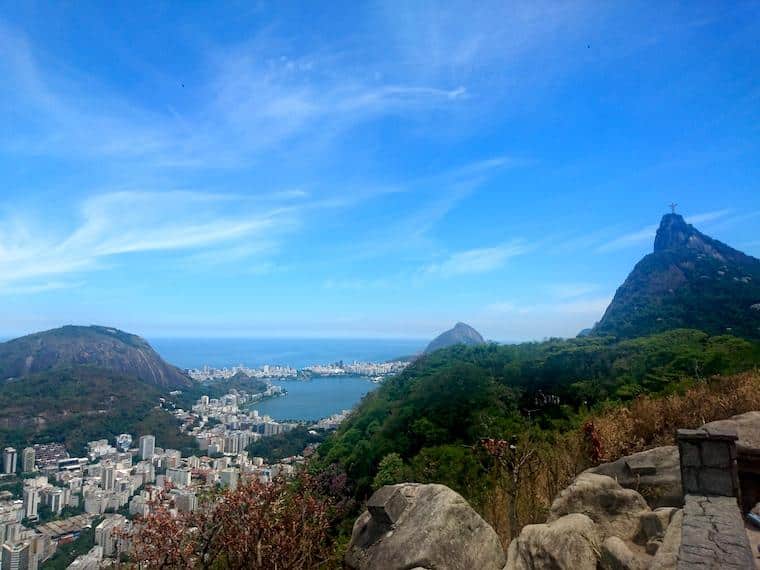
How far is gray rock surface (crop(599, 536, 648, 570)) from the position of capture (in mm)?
3269

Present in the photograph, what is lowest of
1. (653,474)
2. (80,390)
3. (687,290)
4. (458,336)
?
(80,390)

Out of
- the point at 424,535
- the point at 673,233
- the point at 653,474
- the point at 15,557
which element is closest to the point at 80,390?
the point at 15,557

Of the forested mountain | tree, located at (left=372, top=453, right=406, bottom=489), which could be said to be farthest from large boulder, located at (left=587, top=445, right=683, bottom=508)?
the forested mountain

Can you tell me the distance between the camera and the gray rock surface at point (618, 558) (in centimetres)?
327

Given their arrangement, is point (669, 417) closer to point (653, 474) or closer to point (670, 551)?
point (653, 474)

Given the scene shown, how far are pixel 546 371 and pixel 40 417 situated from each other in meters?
51.2

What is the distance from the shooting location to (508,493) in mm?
5227

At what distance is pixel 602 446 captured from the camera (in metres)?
6.28

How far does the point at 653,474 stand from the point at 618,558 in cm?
199

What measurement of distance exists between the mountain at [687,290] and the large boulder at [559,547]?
2556 cm

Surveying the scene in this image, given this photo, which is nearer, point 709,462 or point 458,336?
point 709,462

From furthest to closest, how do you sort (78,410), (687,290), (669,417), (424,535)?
(78,410)
(687,290)
(669,417)
(424,535)

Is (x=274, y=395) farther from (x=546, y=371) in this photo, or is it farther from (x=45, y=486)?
(x=546, y=371)

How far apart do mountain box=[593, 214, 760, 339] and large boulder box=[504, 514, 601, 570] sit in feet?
83.9
